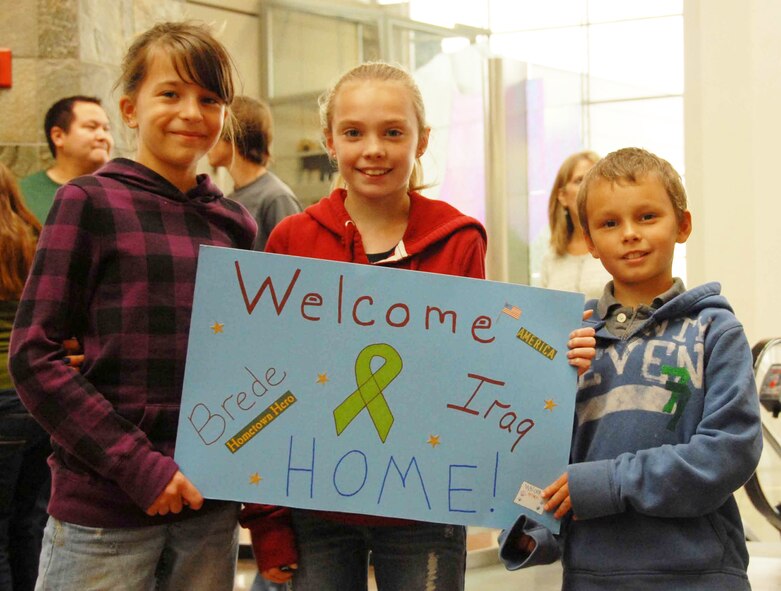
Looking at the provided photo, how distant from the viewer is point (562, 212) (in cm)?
393

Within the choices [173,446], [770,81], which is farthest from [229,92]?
[770,81]

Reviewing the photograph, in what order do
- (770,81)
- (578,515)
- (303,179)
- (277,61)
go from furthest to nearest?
(277,61) → (303,179) → (770,81) → (578,515)

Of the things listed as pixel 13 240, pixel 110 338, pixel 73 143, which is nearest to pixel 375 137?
pixel 110 338

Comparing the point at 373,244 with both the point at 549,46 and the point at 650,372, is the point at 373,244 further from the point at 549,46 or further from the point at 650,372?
the point at 549,46

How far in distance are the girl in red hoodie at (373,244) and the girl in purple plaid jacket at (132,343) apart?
0.13m

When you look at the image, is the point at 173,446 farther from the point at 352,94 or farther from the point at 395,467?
the point at 352,94

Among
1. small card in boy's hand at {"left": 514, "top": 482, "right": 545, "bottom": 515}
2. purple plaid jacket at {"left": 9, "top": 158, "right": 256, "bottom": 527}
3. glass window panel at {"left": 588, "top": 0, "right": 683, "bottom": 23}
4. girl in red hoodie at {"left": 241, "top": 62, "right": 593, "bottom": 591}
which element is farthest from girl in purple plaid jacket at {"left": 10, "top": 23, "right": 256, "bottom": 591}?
glass window panel at {"left": 588, "top": 0, "right": 683, "bottom": 23}

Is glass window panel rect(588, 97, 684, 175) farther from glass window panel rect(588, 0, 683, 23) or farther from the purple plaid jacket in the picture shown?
the purple plaid jacket

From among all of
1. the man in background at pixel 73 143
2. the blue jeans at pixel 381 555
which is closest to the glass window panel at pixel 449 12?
the man in background at pixel 73 143

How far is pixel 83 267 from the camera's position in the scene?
170 cm

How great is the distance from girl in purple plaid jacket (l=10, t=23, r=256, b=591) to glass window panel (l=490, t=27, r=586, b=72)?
563 cm

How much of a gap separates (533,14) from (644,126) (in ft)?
3.72

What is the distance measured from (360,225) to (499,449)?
1.61 ft

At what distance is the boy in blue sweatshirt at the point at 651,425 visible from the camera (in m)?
1.61
